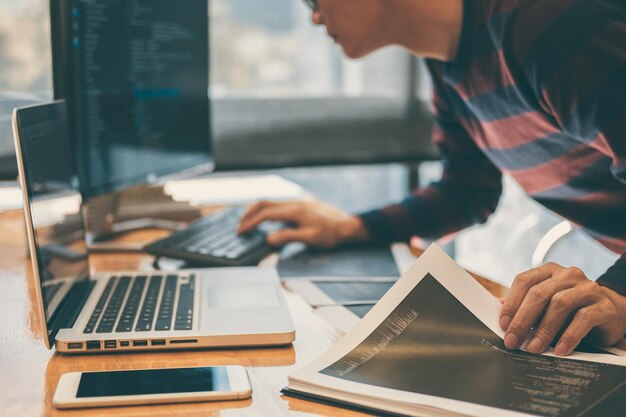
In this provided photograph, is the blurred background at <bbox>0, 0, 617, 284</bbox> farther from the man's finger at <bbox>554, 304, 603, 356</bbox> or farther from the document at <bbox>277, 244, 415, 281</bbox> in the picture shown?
the man's finger at <bbox>554, 304, 603, 356</bbox>

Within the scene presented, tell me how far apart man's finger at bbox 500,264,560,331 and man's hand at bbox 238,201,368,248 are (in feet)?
1.79

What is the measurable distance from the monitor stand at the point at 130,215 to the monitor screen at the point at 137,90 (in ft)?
0.23

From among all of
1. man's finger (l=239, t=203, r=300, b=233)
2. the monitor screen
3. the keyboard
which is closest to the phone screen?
the keyboard

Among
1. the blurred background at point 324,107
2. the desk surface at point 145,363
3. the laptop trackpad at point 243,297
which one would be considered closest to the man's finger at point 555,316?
the desk surface at point 145,363

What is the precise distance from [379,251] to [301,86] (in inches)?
33.9

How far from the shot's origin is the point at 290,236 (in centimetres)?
129

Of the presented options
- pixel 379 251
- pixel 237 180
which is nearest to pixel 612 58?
pixel 379 251

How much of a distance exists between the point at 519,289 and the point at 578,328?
69 mm

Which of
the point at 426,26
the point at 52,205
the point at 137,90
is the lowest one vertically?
the point at 52,205

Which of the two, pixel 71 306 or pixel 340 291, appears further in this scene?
pixel 340 291

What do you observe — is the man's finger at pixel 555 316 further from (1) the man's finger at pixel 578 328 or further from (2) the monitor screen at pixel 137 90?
(2) the monitor screen at pixel 137 90

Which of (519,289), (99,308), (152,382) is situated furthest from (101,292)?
(519,289)

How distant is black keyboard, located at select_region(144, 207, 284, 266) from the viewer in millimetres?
1179

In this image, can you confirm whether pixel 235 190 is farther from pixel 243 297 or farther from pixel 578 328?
pixel 578 328
